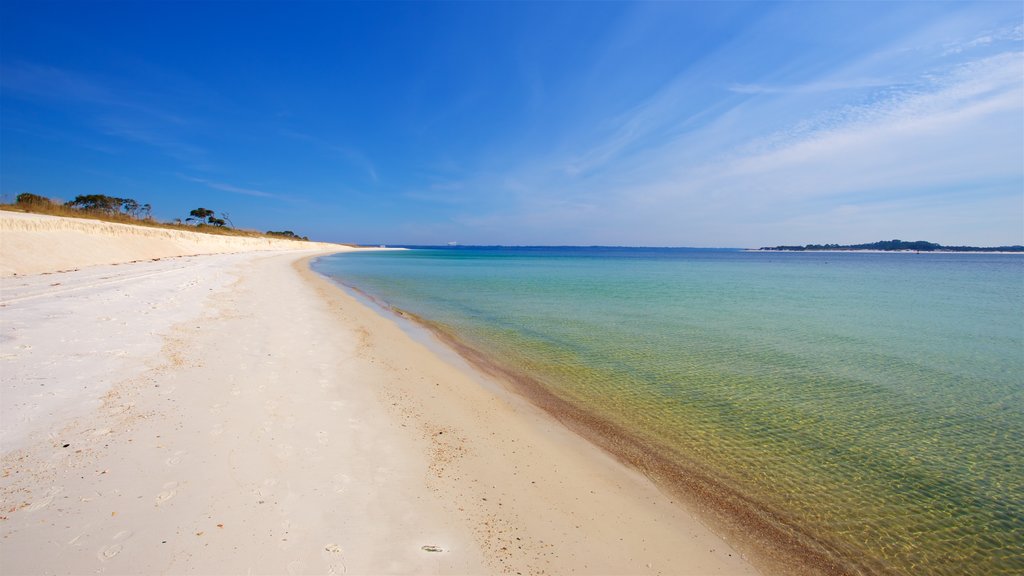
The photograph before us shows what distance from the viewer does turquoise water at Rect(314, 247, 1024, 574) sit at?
14.6 feet

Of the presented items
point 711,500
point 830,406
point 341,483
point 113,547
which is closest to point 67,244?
point 113,547

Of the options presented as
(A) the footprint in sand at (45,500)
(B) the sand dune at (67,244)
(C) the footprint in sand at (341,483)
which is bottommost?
(C) the footprint in sand at (341,483)

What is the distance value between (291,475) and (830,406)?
915 cm

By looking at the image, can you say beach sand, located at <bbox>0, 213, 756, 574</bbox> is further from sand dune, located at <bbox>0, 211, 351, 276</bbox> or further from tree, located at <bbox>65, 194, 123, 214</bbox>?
tree, located at <bbox>65, 194, 123, 214</bbox>

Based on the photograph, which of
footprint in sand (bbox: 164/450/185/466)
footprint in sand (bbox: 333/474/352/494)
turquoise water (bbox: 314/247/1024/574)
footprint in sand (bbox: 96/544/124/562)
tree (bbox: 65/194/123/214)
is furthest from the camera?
tree (bbox: 65/194/123/214)

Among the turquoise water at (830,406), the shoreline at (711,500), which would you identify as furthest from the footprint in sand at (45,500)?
the turquoise water at (830,406)

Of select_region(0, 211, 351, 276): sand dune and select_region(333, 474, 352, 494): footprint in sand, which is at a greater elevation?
select_region(0, 211, 351, 276): sand dune

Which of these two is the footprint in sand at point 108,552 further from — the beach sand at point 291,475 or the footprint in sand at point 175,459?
the footprint in sand at point 175,459

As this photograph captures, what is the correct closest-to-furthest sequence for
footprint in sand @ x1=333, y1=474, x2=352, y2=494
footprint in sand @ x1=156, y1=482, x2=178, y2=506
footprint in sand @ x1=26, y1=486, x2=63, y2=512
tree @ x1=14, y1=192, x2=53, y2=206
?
1. footprint in sand @ x1=26, y1=486, x2=63, y2=512
2. footprint in sand @ x1=156, y1=482, x2=178, y2=506
3. footprint in sand @ x1=333, y1=474, x2=352, y2=494
4. tree @ x1=14, y1=192, x2=53, y2=206

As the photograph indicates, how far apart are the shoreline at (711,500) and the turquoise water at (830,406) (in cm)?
7

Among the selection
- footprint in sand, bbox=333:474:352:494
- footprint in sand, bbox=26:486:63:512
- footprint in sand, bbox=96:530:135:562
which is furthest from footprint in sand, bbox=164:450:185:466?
footprint in sand, bbox=333:474:352:494

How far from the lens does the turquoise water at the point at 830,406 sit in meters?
4.45

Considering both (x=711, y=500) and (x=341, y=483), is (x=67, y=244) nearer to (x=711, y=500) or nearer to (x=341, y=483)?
(x=341, y=483)

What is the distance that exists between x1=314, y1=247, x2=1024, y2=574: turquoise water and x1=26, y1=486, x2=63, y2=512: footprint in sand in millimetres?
6776
